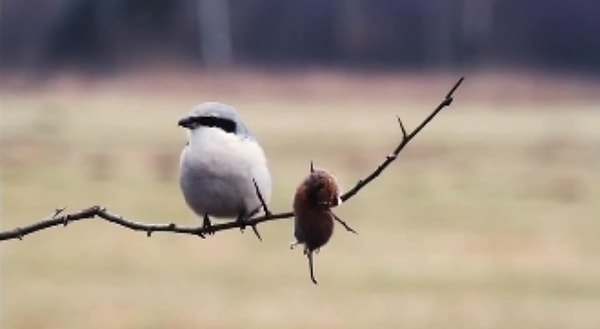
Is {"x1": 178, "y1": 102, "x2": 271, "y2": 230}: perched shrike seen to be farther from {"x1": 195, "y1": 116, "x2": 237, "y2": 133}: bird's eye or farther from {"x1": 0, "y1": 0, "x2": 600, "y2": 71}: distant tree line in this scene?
{"x1": 0, "y1": 0, "x2": 600, "y2": 71}: distant tree line

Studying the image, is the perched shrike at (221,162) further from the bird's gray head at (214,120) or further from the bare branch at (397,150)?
the bare branch at (397,150)

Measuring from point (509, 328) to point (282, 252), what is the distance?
4.06m

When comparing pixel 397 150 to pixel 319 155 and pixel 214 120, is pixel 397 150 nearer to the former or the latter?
pixel 214 120

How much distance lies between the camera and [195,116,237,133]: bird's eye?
2484 mm

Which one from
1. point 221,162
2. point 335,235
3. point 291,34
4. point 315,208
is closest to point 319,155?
point 335,235

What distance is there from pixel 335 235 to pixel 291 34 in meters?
21.1

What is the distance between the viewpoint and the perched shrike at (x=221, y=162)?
2486 mm

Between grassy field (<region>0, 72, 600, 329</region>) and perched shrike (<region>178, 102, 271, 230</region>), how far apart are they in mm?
9545

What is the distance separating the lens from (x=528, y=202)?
21047mm

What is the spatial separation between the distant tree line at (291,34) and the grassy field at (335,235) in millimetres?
2025

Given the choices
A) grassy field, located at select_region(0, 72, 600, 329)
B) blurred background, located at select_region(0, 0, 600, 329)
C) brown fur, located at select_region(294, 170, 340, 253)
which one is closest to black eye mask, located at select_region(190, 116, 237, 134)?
brown fur, located at select_region(294, 170, 340, 253)

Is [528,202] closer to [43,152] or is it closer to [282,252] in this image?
[282,252]

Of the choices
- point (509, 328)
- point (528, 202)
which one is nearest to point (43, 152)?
point (528, 202)

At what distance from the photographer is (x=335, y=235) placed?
59.7ft
